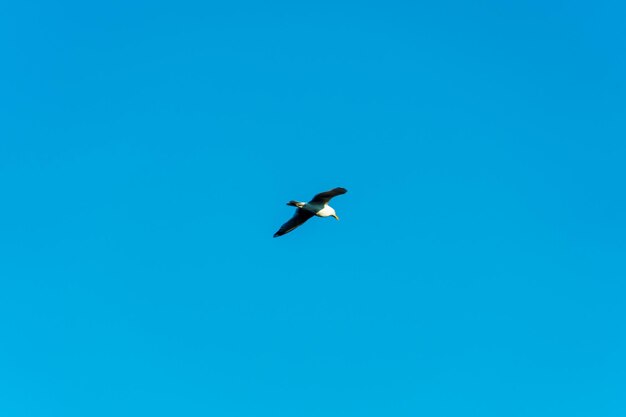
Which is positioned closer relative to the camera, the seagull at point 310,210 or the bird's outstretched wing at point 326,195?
the bird's outstretched wing at point 326,195

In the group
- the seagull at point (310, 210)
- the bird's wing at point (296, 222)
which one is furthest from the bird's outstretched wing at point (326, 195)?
the bird's wing at point (296, 222)

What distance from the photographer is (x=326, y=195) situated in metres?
73.1

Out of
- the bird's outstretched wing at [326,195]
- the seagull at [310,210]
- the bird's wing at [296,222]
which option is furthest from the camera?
the bird's wing at [296,222]

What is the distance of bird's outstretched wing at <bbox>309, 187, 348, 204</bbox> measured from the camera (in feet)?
234

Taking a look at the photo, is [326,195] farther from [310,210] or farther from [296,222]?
[296,222]

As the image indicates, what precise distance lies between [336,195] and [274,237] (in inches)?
270

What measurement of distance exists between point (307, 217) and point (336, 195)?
15.1 ft

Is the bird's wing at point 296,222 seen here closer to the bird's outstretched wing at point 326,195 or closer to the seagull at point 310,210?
the seagull at point 310,210

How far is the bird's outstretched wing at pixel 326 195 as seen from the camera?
71.4m

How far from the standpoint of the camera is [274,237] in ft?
251

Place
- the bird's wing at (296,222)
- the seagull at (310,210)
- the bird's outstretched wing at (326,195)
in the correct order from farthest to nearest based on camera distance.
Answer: the bird's wing at (296,222), the seagull at (310,210), the bird's outstretched wing at (326,195)

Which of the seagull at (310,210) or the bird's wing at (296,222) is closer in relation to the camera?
the seagull at (310,210)

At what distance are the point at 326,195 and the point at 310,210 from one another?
2.76 m

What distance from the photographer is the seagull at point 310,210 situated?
241ft
